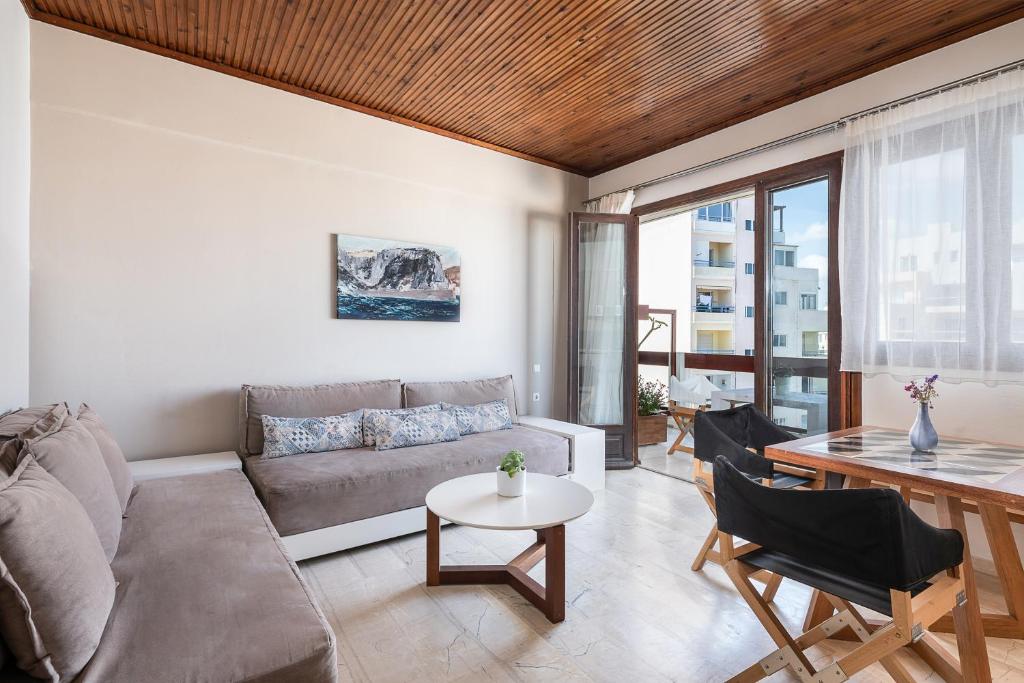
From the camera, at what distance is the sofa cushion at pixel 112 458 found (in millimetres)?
2178

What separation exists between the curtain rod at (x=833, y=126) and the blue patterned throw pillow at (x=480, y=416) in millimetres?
2472

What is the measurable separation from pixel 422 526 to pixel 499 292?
2276mm

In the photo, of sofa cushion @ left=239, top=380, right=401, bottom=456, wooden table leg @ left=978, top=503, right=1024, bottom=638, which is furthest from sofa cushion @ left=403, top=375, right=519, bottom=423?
wooden table leg @ left=978, top=503, right=1024, bottom=638

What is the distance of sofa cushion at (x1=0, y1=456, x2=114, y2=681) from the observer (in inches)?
42.5

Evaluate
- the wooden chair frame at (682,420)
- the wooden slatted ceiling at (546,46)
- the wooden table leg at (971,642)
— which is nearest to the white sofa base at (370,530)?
the wooden chair frame at (682,420)

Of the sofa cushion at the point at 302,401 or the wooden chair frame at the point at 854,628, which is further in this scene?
the sofa cushion at the point at 302,401

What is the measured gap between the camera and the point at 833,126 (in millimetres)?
3369

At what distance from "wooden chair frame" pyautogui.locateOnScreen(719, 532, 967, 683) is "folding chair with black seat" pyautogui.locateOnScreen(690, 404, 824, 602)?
22.8 inches

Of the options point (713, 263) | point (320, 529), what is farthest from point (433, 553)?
point (713, 263)

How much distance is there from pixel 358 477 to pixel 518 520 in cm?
111

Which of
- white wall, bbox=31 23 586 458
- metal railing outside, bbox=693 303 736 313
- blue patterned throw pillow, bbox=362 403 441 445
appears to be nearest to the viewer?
white wall, bbox=31 23 586 458

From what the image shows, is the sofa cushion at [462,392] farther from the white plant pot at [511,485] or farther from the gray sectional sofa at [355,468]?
the white plant pot at [511,485]

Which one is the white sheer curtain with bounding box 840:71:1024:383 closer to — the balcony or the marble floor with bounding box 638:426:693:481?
the marble floor with bounding box 638:426:693:481

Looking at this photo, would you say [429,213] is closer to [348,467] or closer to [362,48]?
[362,48]
